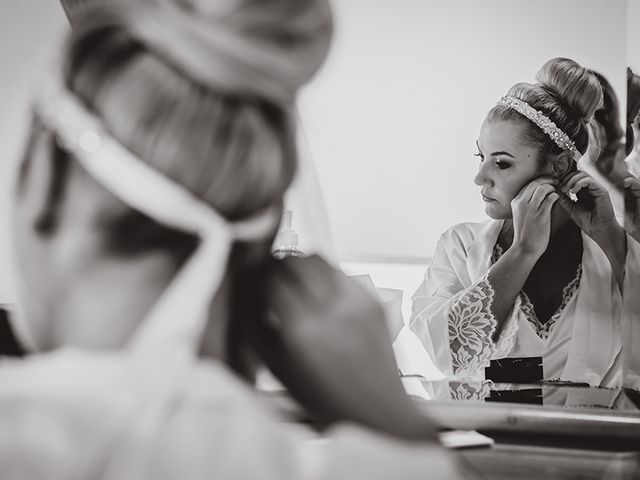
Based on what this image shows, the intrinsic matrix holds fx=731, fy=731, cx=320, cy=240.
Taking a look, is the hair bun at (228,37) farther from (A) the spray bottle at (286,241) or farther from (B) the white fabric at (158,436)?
(B) the white fabric at (158,436)

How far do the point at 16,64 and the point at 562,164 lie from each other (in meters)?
1.04

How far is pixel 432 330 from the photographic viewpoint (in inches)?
53.4

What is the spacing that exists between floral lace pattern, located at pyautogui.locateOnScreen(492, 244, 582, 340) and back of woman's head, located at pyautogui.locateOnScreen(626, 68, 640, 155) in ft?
1.00

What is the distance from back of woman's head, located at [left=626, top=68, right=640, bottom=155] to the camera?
60.9 inches

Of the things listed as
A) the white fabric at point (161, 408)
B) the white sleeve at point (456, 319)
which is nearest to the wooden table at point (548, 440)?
the white sleeve at point (456, 319)

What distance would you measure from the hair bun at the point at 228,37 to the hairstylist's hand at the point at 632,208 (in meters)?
0.92

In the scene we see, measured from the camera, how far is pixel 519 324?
4.84ft

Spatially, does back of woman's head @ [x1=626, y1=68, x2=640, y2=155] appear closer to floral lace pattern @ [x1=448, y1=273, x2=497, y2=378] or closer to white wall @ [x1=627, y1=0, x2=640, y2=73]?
white wall @ [x1=627, y1=0, x2=640, y2=73]

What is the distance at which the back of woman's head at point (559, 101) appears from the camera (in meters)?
1.45

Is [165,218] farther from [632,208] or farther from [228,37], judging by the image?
[632,208]

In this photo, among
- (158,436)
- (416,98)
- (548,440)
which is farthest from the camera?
(416,98)

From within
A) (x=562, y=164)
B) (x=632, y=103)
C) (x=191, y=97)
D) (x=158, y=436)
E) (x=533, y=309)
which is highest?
(x=191, y=97)

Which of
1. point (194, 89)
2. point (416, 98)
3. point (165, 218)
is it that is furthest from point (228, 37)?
point (416, 98)

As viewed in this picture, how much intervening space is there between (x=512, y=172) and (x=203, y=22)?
77 cm
